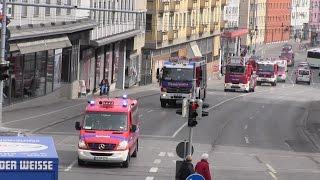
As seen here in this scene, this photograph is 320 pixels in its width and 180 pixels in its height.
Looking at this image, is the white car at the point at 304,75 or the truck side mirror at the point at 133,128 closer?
the truck side mirror at the point at 133,128

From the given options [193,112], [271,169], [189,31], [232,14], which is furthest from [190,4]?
[193,112]

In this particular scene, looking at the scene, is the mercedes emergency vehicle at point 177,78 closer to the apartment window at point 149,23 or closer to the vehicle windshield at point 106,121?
the vehicle windshield at point 106,121

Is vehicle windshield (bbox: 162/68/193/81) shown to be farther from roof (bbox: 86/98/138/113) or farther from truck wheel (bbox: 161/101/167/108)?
roof (bbox: 86/98/138/113)

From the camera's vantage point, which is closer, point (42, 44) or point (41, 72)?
point (42, 44)

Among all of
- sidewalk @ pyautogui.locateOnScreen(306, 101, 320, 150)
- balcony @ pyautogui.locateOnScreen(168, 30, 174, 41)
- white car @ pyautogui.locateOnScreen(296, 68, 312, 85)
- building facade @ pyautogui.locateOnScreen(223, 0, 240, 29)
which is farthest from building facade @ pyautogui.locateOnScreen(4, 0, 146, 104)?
building facade @ pyautogui.locateOnScreen(223, 0, 240, 29)

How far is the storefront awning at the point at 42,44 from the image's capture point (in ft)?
148

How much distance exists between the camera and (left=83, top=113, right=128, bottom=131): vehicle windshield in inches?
1090

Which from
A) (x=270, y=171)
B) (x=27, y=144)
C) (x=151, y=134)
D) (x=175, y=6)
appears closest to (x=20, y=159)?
(x=27, y=144)

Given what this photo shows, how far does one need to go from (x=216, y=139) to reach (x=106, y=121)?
1260 cm

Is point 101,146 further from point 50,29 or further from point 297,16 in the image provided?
point 297,16

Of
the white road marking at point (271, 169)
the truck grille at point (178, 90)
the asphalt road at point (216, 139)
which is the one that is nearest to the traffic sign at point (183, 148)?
the asphalt road at point (216, 139)

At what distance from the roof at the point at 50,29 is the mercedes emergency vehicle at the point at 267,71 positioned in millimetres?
36806

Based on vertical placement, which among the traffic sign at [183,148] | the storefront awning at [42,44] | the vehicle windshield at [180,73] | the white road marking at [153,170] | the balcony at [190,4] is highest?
the balcony at [190,4]

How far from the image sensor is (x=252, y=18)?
15525cm
